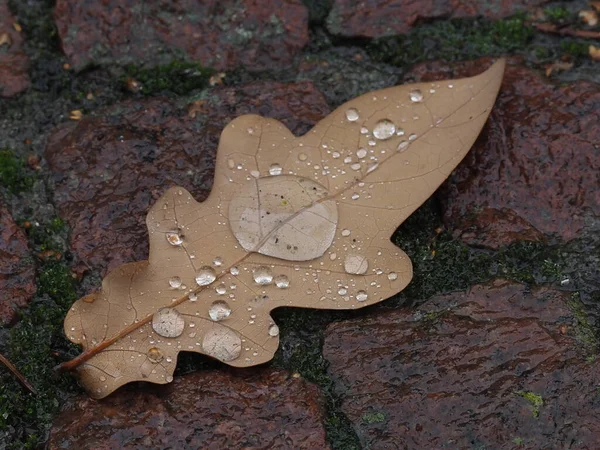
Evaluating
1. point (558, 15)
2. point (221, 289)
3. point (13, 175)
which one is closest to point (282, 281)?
point (221, 289)

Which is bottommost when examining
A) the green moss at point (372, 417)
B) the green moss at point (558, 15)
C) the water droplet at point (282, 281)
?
the green moss at point (372, 417)

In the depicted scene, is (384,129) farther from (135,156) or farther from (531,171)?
(135,156)

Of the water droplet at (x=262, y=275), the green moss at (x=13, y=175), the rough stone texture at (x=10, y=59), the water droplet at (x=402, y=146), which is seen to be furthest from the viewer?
the rough stone texture at (x=10, y=59)

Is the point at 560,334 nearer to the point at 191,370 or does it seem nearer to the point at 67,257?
the point at 191,370

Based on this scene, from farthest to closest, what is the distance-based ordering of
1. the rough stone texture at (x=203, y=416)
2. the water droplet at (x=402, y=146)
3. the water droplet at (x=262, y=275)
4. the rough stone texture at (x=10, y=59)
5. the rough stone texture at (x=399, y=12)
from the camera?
the rough stone texture at (x=399, y=12), the rough stone texture at (x=10, y=59), the water droplet at (x=402, y=146), the water droplet at (x=262, y=275), the rough stone texture at (x=203, y=416)

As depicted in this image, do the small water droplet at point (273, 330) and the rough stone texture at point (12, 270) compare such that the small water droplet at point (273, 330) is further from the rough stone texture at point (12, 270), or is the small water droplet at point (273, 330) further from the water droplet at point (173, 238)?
the rough stone texture at point (12, 270)

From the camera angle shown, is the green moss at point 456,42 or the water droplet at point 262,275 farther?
the green moss at point 456,42

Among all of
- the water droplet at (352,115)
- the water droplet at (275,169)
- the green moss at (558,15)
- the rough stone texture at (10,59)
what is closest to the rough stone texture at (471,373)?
the water droplet at (275,169)

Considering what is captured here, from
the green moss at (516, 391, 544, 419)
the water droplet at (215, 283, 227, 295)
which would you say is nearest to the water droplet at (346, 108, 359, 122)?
the water droplet at (215, 283, 227, 295)
